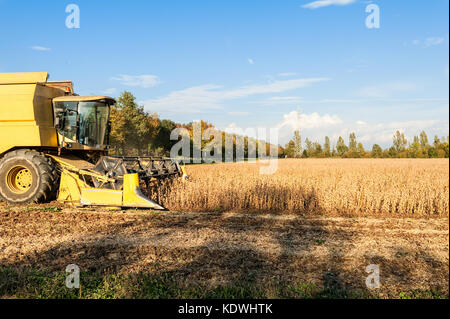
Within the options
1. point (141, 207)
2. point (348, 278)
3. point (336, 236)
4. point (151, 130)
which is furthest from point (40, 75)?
point (151, 130)

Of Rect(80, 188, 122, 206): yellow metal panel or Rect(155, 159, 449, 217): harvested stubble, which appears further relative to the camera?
Rect(155, 159, 449, 217): harvested stubble

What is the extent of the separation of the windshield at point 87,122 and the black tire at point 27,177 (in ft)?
3.43

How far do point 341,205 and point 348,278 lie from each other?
4866 millimetres

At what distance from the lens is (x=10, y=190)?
9.23 metres

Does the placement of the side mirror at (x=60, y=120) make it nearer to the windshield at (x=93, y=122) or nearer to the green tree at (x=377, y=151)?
the windshield at (x=93, y=122)

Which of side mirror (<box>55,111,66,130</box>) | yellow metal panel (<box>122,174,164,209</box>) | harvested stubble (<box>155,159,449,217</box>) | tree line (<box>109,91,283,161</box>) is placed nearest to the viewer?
yellow metal panel (<box>122,174,164,209</box>)

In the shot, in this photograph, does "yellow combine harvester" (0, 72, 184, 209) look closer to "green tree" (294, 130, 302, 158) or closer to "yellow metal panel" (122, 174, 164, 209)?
"yellow metal panel" (122, 174, 164, 209)

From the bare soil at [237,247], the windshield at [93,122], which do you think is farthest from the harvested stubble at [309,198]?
the windshield at [93,122]

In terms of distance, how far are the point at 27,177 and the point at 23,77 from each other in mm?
2809

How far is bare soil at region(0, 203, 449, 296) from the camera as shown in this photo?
4.29m

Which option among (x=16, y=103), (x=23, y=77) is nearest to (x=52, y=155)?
(x=16, y=103)

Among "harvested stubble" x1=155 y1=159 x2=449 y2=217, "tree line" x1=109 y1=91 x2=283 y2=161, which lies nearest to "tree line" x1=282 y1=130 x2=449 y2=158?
"tree line" x1=109 y1=91 x2=283 y2=161

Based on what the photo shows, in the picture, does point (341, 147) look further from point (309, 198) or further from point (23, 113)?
point (23, 113)

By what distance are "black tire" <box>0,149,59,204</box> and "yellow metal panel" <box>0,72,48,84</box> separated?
1979mm
